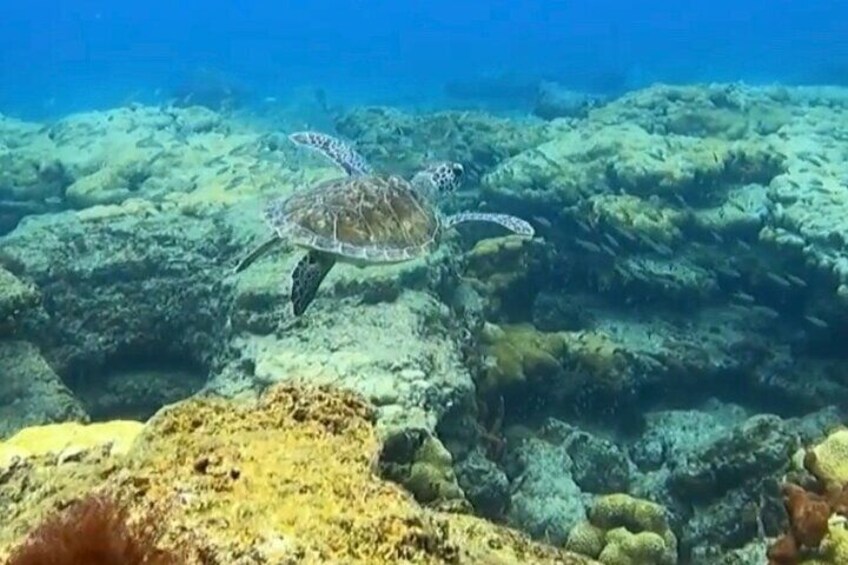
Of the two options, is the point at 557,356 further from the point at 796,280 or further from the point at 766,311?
the point at 766,311

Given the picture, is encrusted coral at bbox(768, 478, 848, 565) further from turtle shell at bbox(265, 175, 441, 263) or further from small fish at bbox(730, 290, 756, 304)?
small fish at bbox(730, 290, 756, 304)

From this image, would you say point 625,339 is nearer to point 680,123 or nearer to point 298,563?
point 680,123

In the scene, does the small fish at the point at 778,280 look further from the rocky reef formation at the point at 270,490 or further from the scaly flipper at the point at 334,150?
the rocky reef formation at the point at 270,490

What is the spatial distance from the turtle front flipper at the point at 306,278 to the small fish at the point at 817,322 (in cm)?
627

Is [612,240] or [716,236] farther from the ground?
[716,236]

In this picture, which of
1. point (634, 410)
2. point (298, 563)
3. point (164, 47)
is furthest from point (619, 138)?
point (164, 47)

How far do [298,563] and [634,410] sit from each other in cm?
828

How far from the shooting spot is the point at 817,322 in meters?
9.55

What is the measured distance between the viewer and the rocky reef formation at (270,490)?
6.32 feet

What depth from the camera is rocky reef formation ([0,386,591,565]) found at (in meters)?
1.93

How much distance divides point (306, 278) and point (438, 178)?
2076 millimetres

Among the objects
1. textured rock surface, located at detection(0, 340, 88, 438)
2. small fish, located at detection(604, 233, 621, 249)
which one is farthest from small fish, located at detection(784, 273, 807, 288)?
textured rock surface, located at detection(0, 340, 88, 438)

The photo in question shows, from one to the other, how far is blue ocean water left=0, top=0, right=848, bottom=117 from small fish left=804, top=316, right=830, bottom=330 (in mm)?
22930

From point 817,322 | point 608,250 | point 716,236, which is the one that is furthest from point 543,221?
point 817,322
